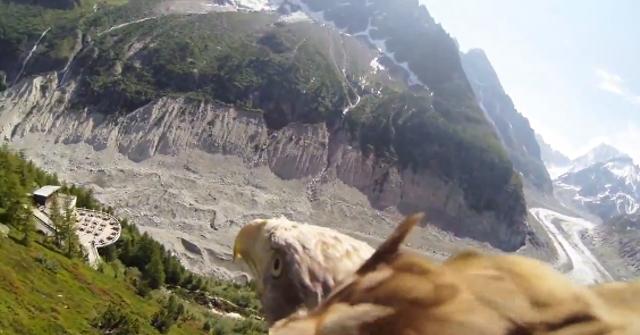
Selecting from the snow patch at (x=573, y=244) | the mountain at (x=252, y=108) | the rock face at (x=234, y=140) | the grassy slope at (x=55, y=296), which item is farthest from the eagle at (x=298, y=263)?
the snow patch at (x=573, y=244)

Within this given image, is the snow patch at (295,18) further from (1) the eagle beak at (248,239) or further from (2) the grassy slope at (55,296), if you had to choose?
(1) the eagle beak at (248,239)

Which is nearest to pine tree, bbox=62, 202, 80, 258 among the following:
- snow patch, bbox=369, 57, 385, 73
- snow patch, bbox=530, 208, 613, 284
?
snow patch, bbox=530, 208, 613, 284

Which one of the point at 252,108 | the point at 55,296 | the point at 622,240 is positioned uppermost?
the point at 252,108

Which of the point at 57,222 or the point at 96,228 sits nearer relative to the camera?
the point at 57,222

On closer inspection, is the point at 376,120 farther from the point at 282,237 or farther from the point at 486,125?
the point at 282,237

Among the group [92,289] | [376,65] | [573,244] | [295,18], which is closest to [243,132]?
[376,65]

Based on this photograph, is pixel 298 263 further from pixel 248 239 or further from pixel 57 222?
pixel 57 222
